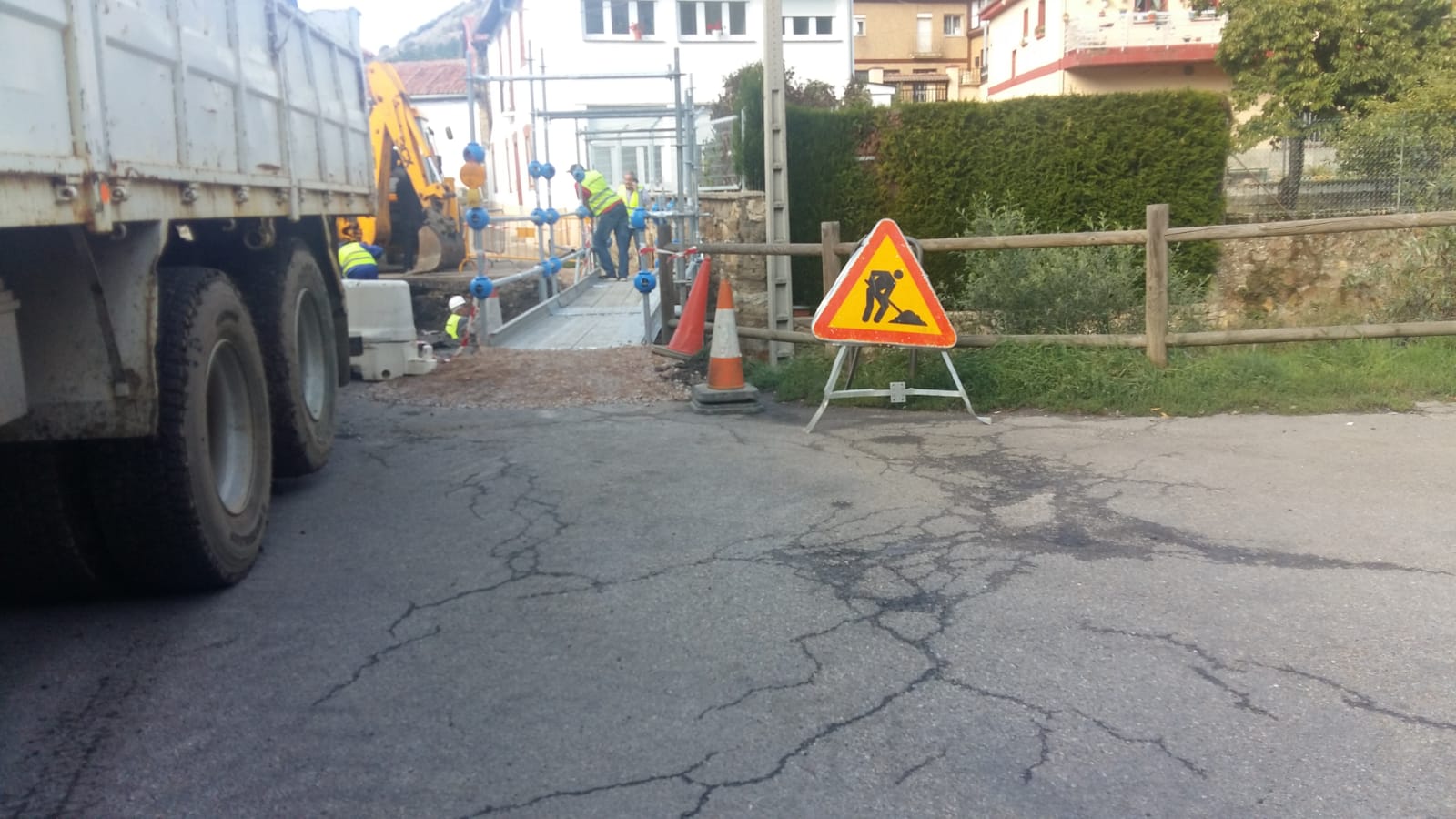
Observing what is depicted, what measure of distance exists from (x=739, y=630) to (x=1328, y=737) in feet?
6.28

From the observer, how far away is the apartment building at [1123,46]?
37.7m

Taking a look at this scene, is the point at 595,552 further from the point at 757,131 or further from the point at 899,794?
the point at 757,131

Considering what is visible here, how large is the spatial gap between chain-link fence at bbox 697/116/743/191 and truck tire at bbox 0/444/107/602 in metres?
9.67

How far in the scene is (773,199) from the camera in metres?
10.1

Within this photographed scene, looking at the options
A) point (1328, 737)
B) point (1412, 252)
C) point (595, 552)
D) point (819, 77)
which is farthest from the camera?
point (819, 77)

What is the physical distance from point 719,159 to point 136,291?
11.2 meters

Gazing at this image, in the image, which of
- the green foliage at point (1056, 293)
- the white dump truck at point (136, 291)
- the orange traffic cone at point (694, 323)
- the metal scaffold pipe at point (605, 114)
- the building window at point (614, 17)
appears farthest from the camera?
the building window at point (614, 17)

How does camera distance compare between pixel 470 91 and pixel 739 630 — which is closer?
pixel 739 630

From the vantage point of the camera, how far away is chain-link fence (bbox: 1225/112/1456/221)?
13.0 m

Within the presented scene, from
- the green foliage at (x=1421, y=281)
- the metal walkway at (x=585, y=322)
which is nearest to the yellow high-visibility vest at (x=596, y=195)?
the metal walkway at (x=585, y=322)

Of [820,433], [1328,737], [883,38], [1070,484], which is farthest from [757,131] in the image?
[883,38]

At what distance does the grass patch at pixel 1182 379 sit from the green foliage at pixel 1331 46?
62.1 feet

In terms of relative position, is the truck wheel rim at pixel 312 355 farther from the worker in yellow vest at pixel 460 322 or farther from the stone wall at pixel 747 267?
the worker in yellow vest at pixel 460 322

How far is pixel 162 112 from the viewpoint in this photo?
4.52 m
